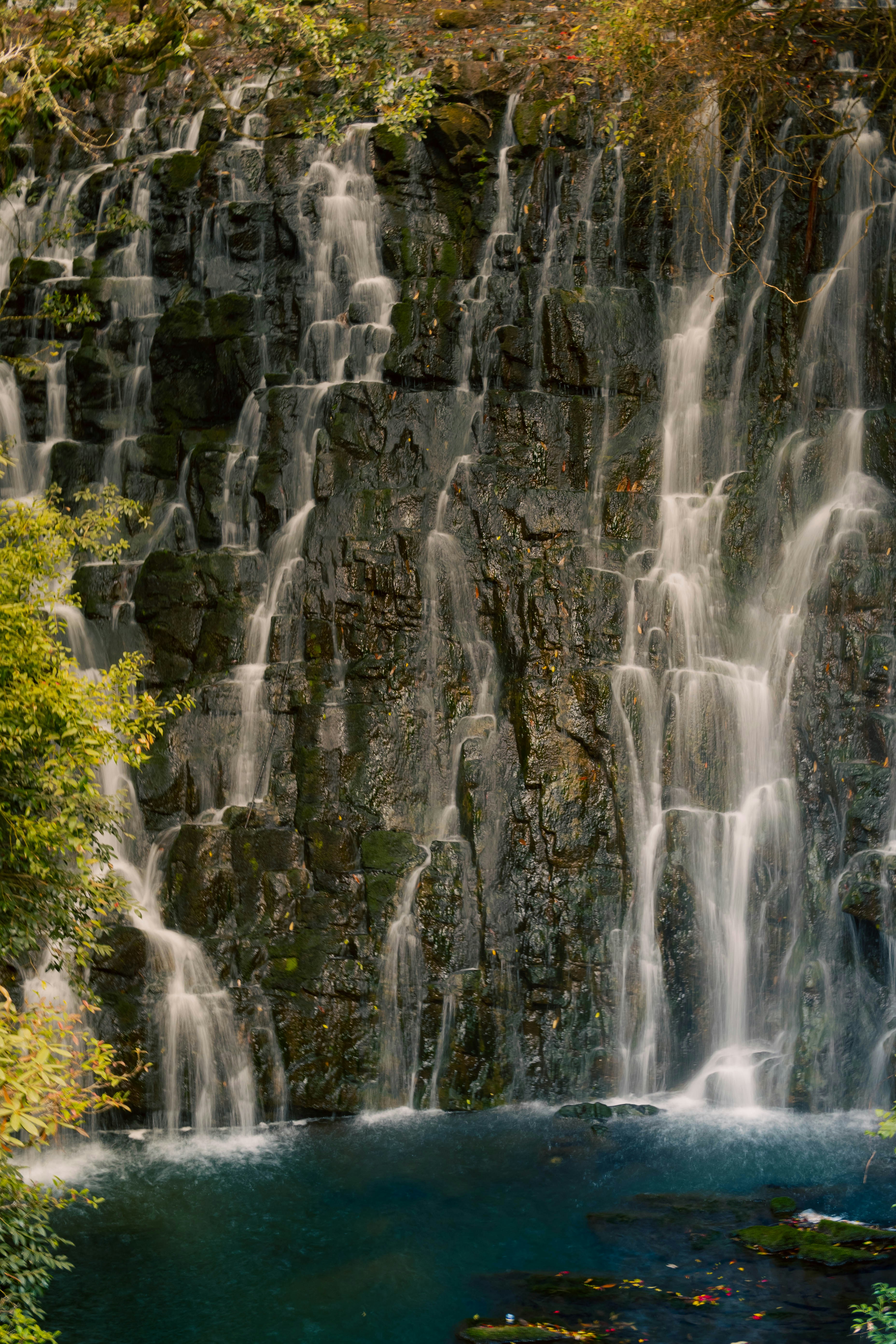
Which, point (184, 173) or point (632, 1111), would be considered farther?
point (184, 173)

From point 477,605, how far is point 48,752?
23.1 feet

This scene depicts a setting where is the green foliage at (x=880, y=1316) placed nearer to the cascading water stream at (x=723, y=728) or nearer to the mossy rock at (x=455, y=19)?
the cascading water stream at (x=723, y=728)

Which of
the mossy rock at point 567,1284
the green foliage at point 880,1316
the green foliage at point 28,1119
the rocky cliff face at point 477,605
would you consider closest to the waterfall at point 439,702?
the rocky cliff face at point 477,605

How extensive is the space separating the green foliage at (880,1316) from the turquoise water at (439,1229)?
14cm

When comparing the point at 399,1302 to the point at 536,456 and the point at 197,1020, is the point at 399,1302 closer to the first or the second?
the point at 197,1020

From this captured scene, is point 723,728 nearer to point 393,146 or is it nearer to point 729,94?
point 729,94

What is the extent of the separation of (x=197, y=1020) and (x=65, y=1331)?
14.1 feet

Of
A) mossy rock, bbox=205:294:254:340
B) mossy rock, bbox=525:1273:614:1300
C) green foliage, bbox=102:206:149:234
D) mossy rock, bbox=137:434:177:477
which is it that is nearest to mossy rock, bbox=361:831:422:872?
mossy rock, bbox=525:1273:614:1300

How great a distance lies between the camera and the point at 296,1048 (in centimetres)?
1298

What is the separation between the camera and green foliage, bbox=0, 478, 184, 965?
29.4 ft

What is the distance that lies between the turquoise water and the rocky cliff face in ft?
3.57

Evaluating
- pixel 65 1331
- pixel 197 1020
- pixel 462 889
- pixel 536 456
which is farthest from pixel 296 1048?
pixel 536 456

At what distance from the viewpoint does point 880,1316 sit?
7.33 meters

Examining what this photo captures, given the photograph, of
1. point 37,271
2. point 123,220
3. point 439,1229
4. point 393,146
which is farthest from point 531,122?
point 439,1229
